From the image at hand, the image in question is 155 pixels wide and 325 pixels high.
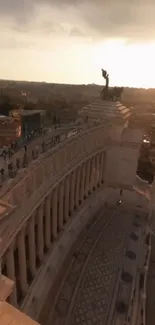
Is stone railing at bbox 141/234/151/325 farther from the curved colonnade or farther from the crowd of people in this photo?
the crowd of people

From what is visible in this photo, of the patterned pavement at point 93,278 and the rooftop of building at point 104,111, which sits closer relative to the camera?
the patterned pavement at point 93,278

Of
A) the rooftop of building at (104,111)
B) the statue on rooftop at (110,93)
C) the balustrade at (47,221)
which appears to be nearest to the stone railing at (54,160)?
the balustrade at (47,221)

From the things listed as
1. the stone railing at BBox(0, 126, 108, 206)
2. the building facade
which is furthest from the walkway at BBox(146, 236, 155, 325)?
the stone railing at BBox(0, 126, 108, 206)

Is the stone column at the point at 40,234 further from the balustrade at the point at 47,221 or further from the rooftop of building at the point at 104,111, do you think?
the rooftop of building at the point at 104,111

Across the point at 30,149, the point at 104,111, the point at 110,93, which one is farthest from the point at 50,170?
the point at 110,93

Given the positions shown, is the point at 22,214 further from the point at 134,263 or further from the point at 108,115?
the point at 108,115
